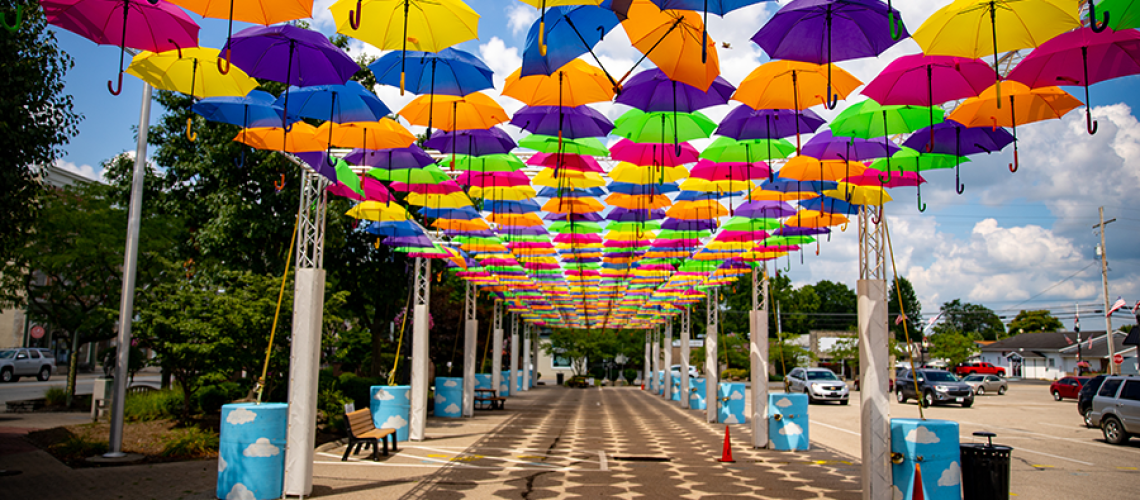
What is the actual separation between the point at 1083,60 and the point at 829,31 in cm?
224

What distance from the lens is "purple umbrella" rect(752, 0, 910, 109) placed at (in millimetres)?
5797

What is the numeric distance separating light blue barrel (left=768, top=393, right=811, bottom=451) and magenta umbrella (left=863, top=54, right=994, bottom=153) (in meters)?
8.13

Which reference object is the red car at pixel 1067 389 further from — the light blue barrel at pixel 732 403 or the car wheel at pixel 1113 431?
the light blue barrel at pixel 732 403

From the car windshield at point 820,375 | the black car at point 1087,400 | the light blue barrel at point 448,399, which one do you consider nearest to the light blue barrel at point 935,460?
the black car at point 1087,400

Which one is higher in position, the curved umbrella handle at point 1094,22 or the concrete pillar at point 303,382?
the curved umbrella handle at point 1094,22

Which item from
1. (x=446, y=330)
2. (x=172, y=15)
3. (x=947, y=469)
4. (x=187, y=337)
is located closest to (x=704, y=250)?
(x=947, y=469)

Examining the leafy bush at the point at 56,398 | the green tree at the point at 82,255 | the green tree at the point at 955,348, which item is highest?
the green tree at the point at 82,255

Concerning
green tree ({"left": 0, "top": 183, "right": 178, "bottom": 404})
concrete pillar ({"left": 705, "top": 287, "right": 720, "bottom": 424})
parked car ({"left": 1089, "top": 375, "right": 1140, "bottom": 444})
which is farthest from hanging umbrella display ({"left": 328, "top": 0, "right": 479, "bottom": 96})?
green tree ({"left": 0, "top": 183, "right": 178, "bottom": 404})

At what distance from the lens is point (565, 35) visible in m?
5.96

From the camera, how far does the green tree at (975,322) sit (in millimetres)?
120700

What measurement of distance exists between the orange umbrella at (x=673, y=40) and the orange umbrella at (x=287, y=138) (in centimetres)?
457

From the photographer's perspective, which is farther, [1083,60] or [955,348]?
[955,348]

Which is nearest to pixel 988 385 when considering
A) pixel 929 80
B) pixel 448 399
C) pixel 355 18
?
pixel 448 399

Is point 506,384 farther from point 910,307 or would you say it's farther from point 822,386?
point 910,307
